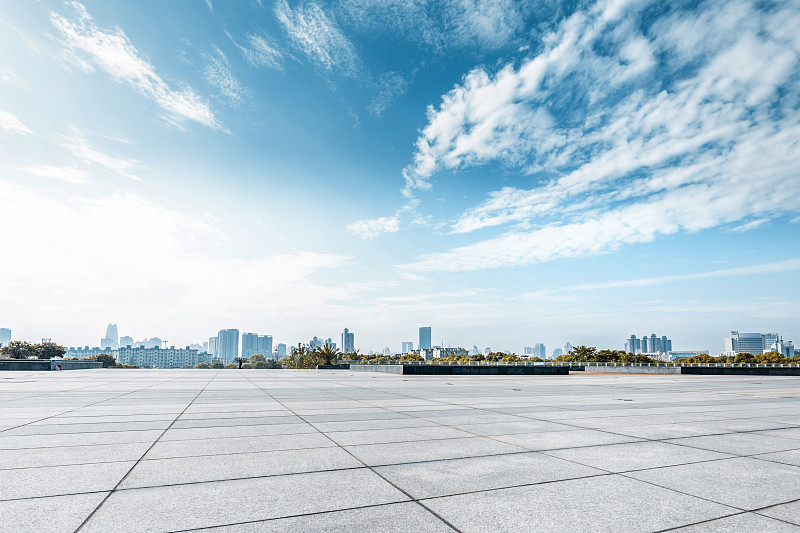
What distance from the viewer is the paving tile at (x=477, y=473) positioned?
5.21m

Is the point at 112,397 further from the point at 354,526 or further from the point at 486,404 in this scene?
the point at 354,526

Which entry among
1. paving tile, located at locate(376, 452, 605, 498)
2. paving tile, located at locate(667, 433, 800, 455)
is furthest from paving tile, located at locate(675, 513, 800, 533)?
paving tile, located at locate(667, 433, 800, 455)

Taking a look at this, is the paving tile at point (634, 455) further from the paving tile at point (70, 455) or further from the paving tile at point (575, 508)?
the paving tile at point (70, 455)

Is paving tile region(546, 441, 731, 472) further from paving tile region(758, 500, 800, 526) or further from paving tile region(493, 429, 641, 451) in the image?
paving tile region(758, 500, 800, 526)

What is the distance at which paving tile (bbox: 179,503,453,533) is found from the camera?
3.91 metres

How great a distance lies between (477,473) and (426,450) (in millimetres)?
1430

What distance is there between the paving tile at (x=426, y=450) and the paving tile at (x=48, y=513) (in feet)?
10.4

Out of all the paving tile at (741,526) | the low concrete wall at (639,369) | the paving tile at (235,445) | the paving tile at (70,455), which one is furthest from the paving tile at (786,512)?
the low concrete wall at (639,369)

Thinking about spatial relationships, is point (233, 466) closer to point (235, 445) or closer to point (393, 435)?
point (235, 445)

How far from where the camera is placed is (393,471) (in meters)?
5.85

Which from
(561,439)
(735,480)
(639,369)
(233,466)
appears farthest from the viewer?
(639,369)

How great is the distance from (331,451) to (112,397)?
1125 cm

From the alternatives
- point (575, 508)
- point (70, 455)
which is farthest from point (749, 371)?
point (70, 455)

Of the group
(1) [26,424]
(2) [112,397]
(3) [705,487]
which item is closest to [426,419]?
(3) [705,487]
